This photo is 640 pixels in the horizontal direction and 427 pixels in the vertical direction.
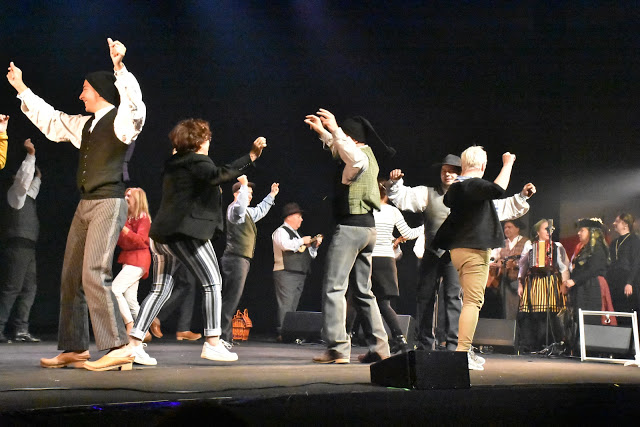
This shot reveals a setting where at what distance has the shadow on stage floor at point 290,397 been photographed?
2.65 metres

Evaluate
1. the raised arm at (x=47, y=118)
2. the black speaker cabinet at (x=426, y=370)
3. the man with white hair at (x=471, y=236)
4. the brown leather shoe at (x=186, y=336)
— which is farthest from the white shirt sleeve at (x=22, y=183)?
the black speaker cabinet at (x=426, y=370)

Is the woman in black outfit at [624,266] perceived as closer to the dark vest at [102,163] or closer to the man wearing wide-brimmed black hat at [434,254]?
the man wearing wide-brimmed black hat at [434,254]

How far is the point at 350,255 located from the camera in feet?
16.7

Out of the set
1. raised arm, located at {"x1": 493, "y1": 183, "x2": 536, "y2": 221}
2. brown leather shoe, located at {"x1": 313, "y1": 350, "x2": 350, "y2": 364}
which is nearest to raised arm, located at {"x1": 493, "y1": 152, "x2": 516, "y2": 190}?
raised arm, located at {"x1": 493, "y1": 183, "x2": 536, "y2": 221}

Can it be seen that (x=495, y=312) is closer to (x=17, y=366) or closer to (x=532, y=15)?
(x=532, y=15)

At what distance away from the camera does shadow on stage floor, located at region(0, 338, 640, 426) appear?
2646 millimetres

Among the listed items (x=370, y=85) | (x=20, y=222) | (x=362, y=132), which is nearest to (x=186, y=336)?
(x=20, y=222)

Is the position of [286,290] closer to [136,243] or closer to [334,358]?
[136,243]

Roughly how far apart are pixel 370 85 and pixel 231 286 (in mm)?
4537

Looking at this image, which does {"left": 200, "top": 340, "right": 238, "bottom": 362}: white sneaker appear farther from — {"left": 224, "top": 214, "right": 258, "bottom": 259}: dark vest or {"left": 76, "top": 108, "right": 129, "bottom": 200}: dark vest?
{"left": 224, "top": 214, "right": 258, "bottom": 259}: dark vest

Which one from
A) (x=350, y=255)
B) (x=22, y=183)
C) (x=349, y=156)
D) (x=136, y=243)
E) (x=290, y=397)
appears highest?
(x=22, y=183)

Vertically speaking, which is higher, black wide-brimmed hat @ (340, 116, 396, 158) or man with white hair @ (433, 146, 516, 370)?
black wide-brimmed hat @ (340, 116, 396, 158)

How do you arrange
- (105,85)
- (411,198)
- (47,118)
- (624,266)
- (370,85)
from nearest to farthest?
(105,85), (47,118), (411,198), (624,266), (370,85)

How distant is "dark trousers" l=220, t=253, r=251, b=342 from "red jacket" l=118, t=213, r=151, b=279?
85 cm
